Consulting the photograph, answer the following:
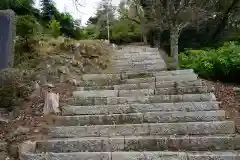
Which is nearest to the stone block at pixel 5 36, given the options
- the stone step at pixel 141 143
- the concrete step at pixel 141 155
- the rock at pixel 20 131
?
the rock at pixel 20 131

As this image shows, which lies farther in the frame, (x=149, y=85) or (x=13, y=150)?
(x=149, y=85)

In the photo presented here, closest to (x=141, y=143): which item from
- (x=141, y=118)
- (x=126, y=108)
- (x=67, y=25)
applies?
(x=141, y=118)

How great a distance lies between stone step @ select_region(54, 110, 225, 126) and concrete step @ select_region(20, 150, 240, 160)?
91 centimetres

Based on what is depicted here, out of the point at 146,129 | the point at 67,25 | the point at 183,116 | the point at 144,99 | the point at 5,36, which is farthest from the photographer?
the point at 67,25

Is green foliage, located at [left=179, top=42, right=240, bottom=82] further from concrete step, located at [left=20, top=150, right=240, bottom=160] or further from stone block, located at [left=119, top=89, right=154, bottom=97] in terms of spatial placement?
concrete step, located at [left=20, top=150, right=240, bottom=160]

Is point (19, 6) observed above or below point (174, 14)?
above

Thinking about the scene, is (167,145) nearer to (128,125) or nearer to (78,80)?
(128,125)

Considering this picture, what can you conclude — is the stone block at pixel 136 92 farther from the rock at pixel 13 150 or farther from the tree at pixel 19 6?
the tree at pixel 19 6

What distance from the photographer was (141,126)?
4.89 m

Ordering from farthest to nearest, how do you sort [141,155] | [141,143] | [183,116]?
1. [183,116]
2. [141,143]
3. [141,155]

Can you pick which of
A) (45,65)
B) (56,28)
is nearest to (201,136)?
(45,65)

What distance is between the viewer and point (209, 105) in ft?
17.7

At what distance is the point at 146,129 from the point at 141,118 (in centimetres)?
33

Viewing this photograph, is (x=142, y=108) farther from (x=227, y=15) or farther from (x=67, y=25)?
(x=227, y=15)
